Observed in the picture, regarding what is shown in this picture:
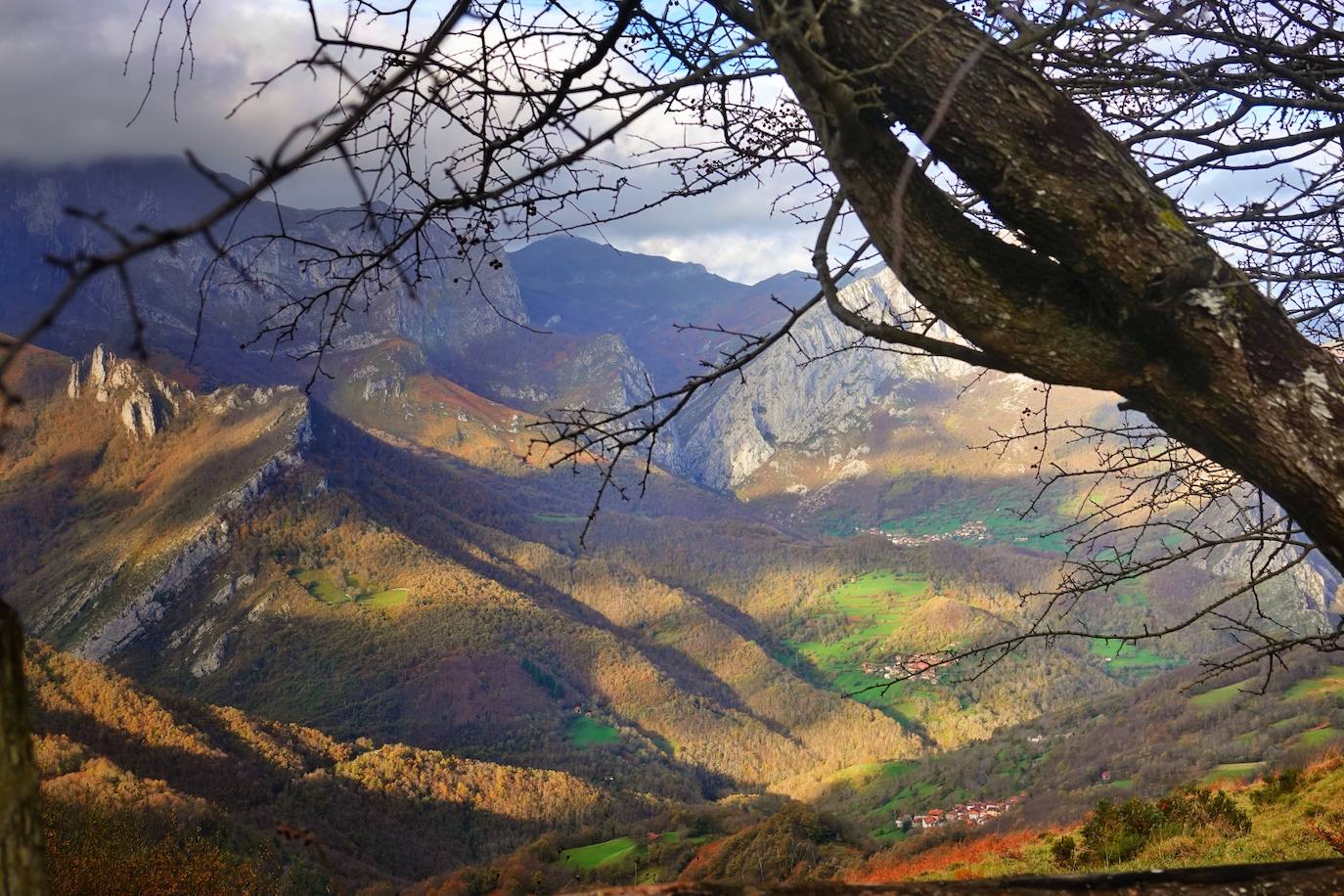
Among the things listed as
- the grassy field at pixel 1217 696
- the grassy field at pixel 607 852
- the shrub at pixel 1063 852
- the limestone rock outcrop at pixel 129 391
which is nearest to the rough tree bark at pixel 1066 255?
the shrub at pixel 1063 852

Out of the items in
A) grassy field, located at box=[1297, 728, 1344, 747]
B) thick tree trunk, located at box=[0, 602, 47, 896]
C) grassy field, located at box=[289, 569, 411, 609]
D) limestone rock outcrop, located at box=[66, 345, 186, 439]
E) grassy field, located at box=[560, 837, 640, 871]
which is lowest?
grassy field, located at box=[560, 837, 640, 871]

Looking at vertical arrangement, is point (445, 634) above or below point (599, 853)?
above

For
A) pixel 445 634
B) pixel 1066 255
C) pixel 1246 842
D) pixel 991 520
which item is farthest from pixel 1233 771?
pixel 991 520

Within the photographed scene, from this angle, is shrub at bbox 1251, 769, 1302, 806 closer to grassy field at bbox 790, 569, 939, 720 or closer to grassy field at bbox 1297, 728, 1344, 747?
grassy field at bbox 1297, 728, 1344, 747

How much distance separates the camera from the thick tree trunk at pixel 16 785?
4.33ft

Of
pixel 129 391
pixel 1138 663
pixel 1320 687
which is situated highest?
pixel 129 391

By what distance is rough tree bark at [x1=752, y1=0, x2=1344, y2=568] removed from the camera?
241cm

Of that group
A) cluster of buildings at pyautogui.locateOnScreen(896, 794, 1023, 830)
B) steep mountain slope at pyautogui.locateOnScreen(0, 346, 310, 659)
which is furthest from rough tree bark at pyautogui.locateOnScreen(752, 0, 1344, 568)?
steep mountain slope at pyautogui.locateOnScreen(0, 346, 310, 659)

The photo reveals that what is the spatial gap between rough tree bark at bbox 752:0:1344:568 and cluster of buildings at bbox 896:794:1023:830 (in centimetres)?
4252

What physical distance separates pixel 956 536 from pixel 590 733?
367 feet

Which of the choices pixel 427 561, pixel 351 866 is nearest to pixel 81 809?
pixel 351 866

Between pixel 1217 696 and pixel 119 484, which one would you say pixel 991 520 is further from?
pixel 119 484

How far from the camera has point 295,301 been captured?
2.93 m

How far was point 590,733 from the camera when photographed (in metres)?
90.1
